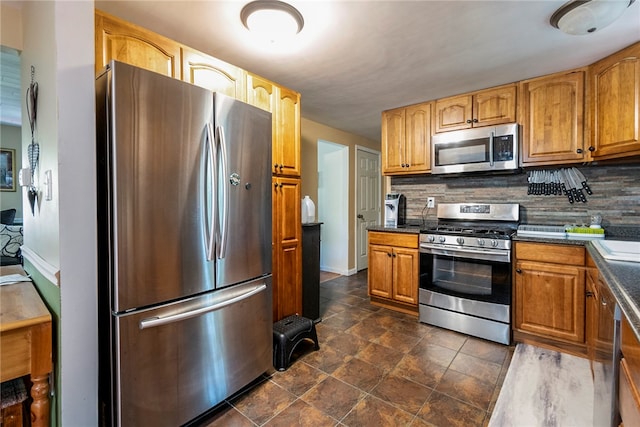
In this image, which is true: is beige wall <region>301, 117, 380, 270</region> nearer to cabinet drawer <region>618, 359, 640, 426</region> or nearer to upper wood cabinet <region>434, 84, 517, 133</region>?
upper wood cabinet <region>434, 84, 517, 133</region>

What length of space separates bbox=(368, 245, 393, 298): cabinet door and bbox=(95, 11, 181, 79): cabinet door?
2444 mm

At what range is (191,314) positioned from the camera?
1.44m

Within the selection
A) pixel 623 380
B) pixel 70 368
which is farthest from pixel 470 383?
pixel 70 368

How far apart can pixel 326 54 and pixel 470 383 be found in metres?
2.54

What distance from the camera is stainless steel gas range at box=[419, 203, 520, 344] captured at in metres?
2.44

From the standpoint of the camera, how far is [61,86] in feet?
3.88

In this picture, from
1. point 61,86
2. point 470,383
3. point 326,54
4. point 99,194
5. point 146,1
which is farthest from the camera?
point 326,54

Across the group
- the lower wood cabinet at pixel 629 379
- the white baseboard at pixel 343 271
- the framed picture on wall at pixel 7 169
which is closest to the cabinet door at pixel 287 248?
the lower wood cabinet at pixel 629 379

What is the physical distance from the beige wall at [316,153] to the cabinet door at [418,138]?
1.30 metres

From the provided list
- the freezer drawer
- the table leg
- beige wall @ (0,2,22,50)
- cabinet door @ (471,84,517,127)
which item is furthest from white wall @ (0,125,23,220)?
cabinet door @ (471,84,517,127)

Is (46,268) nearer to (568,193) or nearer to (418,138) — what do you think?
(418,138)

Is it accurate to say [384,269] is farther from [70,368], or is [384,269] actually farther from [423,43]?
[70,368]

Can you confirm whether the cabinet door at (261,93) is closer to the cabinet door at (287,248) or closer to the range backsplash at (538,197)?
the cabinet door at (287,248)

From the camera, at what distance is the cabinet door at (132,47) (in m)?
1.51
